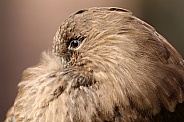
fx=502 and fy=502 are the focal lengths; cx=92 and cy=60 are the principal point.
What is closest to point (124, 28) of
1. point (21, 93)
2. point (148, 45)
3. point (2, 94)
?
point (148, 45)

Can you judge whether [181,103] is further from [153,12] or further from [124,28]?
[153,12]

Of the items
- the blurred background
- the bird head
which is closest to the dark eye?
the bird head

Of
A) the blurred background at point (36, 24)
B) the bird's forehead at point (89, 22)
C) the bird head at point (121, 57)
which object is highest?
the bird's forehead at point (89, 22)

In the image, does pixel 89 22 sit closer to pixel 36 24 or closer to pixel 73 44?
pixel 73 44

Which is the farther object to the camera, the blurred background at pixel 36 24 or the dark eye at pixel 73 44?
the blurred background at pixel 36 24

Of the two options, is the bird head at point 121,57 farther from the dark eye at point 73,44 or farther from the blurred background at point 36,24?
the blurred background at point 36,24

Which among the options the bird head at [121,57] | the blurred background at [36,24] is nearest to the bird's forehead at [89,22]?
the bird head at [121,57]

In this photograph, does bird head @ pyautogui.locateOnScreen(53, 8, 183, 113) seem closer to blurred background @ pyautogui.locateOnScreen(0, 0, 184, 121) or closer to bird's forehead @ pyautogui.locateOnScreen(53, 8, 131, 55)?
bird's forehead @ pyautogui.locateOnScreen(53, 8, 131, 55)

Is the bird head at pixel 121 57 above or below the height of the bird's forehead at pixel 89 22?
below
